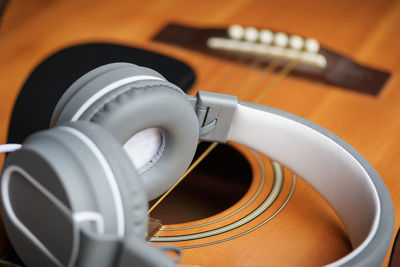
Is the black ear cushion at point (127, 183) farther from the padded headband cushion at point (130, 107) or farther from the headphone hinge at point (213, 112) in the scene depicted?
the headphone hinge at point (213, 112)

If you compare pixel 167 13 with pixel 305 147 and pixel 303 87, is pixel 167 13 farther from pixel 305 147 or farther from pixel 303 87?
pixel 305 147

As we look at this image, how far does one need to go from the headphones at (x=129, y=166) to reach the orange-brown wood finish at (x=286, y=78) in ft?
0.20

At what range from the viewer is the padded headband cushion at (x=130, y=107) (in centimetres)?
54

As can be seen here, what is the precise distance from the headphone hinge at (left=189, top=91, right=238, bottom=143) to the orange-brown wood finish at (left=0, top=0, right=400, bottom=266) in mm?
103

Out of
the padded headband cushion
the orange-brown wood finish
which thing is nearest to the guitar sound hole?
the orange-brown wood finish

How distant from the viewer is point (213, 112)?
0.68m

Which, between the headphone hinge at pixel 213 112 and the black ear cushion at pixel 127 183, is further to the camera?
the headphone hinge at pixel 213 112

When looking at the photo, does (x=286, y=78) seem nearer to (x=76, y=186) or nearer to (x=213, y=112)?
(x=213, y=112)

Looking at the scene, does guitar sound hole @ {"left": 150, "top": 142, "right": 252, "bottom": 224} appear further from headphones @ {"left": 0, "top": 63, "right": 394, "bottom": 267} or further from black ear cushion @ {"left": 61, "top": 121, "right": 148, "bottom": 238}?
black ear cushion @ {"left": 61, "top": 121, "right": 148, "bottom": 238}

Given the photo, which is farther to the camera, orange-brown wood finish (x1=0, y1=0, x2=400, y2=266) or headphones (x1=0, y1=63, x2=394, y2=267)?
orange-brown wood finish (x1=0, y1=0, x2=400, y2=266)

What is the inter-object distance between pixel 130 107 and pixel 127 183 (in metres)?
0.09

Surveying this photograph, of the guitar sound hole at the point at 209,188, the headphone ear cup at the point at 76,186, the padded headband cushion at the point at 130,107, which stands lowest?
the guitar sound hole at the point at 209,188

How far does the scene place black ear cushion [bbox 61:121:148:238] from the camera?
47cm

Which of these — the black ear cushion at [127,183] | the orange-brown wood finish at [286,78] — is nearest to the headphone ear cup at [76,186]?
the black ear cushion at [127,183]
